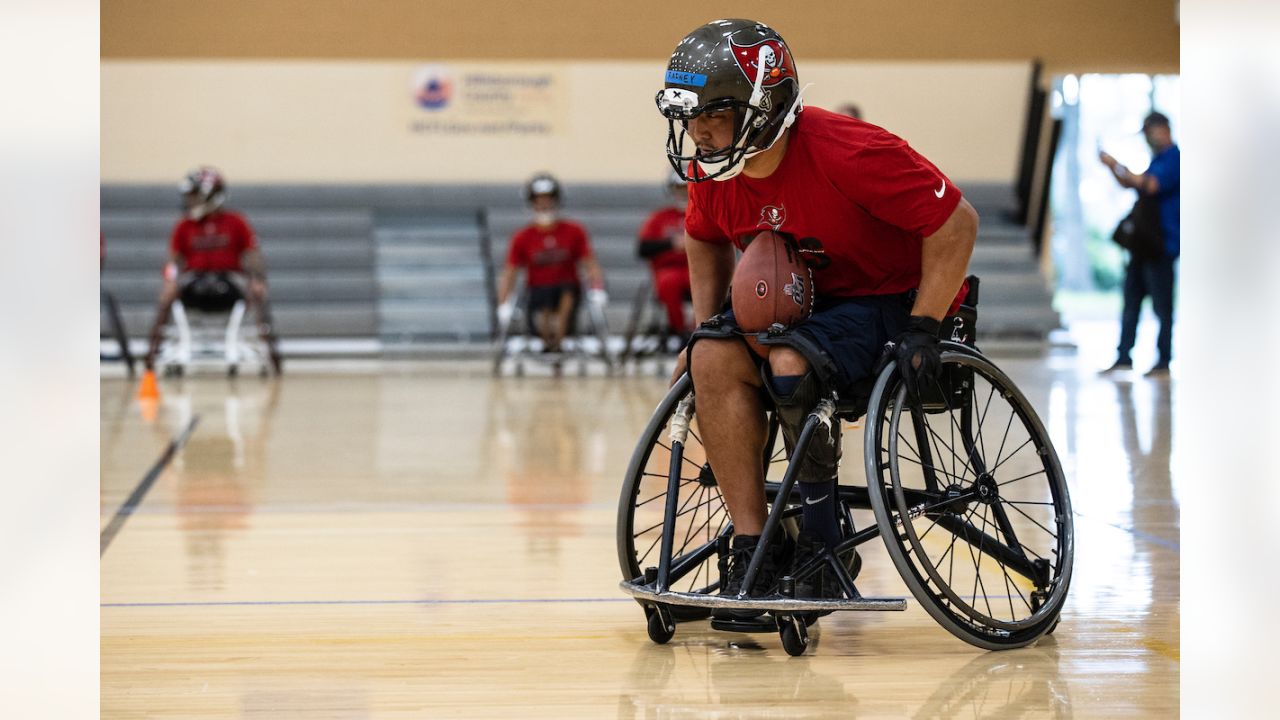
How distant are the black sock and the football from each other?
266 mm

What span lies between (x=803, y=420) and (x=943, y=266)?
13.9 inches

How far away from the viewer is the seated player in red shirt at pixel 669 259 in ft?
30.5

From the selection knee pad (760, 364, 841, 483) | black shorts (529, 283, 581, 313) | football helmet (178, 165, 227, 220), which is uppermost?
football helmet (178, 165, 227, 220)

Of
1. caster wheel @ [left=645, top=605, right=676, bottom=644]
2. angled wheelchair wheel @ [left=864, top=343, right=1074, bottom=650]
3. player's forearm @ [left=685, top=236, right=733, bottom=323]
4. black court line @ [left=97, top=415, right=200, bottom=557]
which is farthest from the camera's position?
black court line @ [left=97, top=415, right=200, bottom=557]

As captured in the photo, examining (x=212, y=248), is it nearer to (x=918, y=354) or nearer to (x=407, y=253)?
(x=407, y=253)

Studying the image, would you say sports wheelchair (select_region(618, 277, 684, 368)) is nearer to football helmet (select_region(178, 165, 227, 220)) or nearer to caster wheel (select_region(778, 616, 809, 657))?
football helmet (select_region(178, 165, 227, 220))

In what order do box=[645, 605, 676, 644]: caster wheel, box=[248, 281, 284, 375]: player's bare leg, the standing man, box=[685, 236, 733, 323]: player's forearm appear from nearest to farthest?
1. box=[645, 605, 676, 644]: caster wheel
2. box=[685, 236, 733, 323]: player's forearm
3. the standing man
4. box=[248, 281, 284, 375]: player's bare leg

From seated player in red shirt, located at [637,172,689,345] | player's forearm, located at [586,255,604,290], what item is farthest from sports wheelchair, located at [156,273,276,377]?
seated player in red shirt, located at [637,172,689,345]

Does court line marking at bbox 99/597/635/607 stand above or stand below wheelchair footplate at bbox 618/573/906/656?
below

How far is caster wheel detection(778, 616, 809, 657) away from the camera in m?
2.35

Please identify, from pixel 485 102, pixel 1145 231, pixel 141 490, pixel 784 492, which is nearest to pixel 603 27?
pixel 784 492

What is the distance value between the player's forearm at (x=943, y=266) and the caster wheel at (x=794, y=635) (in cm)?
55

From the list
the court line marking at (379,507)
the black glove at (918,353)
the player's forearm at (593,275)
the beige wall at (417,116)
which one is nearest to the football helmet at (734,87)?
the black glove at (918,353)

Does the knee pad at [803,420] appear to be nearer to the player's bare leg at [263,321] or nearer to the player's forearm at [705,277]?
the player's forearm at [705,277]
